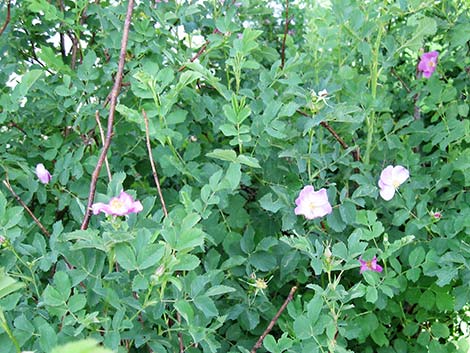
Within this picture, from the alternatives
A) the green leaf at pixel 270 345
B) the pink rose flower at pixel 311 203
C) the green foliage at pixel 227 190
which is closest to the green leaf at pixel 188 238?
the green foliage at pixel 227 190

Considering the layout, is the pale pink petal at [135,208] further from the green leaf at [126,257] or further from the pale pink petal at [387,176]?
the pale pink petal at [387,176]

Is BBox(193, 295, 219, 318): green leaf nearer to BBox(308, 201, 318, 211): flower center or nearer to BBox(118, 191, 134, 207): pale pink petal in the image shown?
BBox(118, 191, 134, 207): pale pink petal

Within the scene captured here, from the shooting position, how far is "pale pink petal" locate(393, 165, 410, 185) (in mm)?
1393

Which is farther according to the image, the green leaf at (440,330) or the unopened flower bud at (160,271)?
the green leaf at (440,330)

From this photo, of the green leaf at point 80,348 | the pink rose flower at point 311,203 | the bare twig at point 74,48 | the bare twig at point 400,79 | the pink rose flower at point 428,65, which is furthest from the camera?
the bare twig at point 400,79

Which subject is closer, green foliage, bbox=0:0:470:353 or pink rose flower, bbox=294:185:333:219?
green foliage, bbox=0:0:470:353

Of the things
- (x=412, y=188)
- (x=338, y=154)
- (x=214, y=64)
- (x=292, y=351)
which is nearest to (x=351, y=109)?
(x=338, y=154)

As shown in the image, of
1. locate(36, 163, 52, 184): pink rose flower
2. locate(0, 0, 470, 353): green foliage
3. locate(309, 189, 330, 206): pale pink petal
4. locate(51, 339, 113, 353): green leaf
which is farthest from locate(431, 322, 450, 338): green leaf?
locate(51, 339, 113, 353): green leaf

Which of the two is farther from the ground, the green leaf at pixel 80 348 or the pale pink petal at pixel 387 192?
the green leaf at pixel 80 348

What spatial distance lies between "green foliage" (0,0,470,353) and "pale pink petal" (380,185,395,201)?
2 centimetres

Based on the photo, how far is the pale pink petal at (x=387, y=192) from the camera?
1360 mm

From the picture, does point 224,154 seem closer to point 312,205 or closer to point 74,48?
point 312,205

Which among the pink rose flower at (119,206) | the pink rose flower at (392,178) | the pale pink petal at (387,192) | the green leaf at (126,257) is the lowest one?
the pale pink petal at (387,192)

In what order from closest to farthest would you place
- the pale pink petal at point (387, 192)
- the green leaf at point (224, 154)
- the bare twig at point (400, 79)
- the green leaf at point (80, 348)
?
1. the green leaf at point (80, 348)
2. the green leaf at point (224, 154)
3. the pale pink petal at point (387, 192)
4. the bare twig at point (400, 79)
